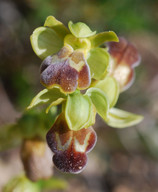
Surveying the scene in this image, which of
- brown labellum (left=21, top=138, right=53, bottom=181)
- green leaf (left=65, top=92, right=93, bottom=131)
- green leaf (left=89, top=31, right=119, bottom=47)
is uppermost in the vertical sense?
green leaf (left=89, top=31, right=119, bottom=47)

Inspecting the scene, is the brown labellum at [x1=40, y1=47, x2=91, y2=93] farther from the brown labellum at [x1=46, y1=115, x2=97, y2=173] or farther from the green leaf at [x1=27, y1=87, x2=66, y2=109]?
the brown labellum at [x1=46, y1=115, x2=97, y2=173]

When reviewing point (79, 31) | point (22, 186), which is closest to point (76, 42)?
point (79, 31)

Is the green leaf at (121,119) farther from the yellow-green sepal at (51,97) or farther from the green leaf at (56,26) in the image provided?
the green leaf at (56,26)

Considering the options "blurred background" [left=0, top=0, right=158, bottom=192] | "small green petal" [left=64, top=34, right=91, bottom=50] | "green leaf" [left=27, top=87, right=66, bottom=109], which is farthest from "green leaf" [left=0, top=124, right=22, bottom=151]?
"blurred background" [left=0, top=0, right=158, bottom=192]

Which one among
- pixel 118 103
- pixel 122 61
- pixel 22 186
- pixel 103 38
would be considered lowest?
pixel 118 103

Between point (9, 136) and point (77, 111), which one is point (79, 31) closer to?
point (77, 111)

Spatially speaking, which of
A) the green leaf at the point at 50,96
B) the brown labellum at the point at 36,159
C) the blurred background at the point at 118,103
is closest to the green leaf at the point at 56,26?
the green leaf at the point at 50,96
